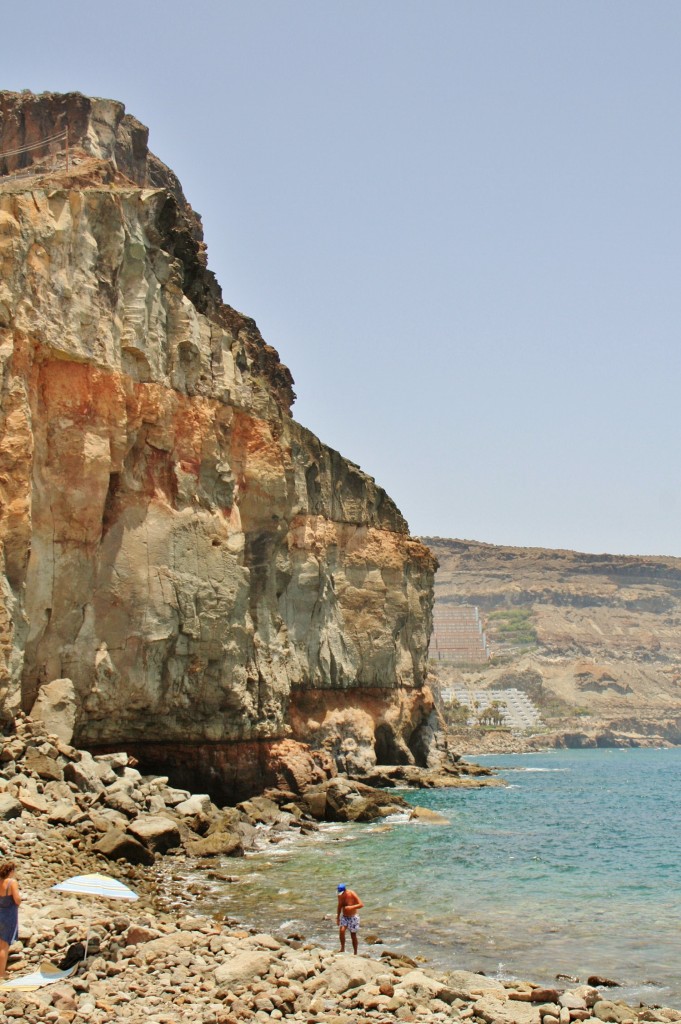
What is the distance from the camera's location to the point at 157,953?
1361 centimetres

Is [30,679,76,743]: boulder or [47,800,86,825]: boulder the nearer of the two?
[47,800,86,825]: boulder

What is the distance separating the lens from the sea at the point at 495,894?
15953mm

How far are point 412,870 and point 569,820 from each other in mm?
16061

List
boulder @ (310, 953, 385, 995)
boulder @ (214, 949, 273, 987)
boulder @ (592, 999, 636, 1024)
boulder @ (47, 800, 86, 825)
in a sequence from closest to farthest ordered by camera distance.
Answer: boulder @ (592, 999, 636, 1024) → boulder @ (214, 949, 273, 987) → boulder @ (310, 953, 385, 995) → boulder @ (47, 800, 86, 825)

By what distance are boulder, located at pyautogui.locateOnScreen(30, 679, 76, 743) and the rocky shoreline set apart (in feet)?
10.6

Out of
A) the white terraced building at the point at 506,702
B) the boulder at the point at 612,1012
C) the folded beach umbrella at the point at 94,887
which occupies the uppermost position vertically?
the folded beach umbrella at the point at 94,887

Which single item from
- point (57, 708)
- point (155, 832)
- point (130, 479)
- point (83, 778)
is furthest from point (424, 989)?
point (130, 479)

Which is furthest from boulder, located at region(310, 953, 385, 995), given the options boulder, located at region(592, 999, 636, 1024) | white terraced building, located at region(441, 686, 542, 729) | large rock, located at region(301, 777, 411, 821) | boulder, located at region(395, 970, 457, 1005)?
white terraced building, located at region(441, 686, 542, 729)

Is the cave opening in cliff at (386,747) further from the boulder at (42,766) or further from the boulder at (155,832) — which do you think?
the boulder at (42,766)

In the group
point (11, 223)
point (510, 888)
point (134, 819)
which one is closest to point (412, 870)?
point (510, 888)

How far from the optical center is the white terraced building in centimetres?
16250

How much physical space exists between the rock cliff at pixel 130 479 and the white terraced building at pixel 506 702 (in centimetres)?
12346

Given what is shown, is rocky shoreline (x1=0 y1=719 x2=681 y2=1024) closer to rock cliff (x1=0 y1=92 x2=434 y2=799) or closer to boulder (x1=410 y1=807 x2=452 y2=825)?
rock cliff (x1=0 y1=92 x2=434 y2=799)

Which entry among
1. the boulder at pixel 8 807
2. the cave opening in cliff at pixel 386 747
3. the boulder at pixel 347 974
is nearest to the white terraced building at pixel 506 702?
the cave opening in cliff at pixel 386 747
